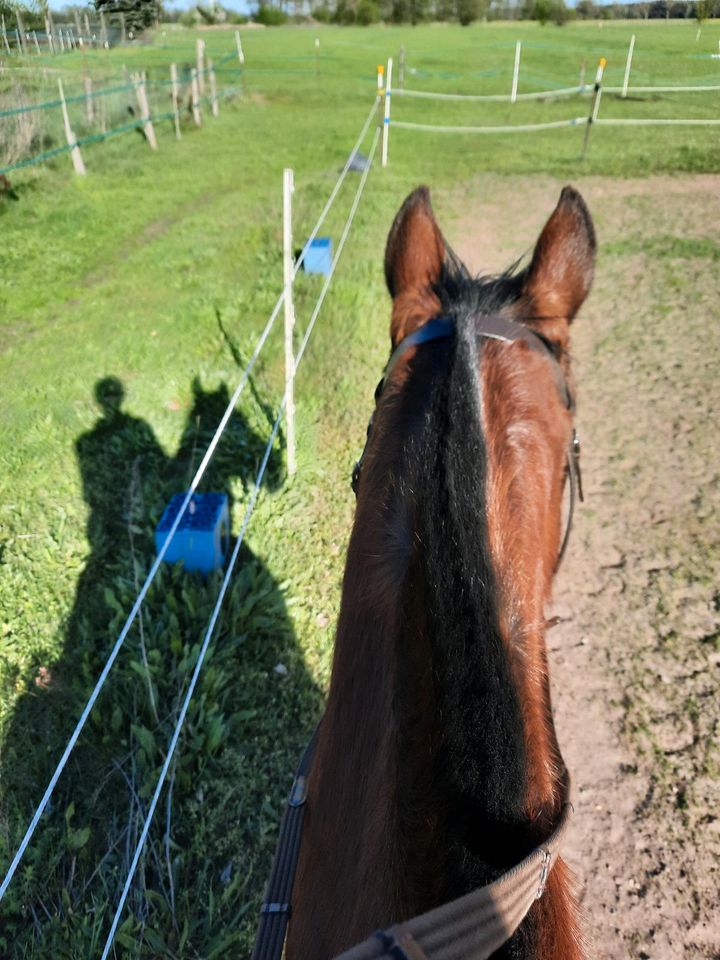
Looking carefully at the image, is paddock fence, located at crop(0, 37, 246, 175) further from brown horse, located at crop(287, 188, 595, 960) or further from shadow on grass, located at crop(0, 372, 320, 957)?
brown horse, located at crop(287, 188, 595, 960)

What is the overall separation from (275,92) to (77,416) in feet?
71.8

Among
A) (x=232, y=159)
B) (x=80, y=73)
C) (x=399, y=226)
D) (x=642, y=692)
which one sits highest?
(x=80, y=73)

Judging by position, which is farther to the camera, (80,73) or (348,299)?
(80,73)

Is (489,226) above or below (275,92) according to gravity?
below

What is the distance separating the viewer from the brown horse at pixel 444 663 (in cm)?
78

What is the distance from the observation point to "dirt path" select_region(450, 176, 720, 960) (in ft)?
8.16

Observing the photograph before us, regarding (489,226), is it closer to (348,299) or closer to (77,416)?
(348,299)

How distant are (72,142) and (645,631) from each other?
10.00m

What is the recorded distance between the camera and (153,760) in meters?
2.74

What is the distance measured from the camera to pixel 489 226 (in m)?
10.1

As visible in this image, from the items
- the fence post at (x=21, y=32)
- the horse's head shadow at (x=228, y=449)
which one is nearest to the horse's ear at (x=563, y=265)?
the horse's head shadow at (x=228, y=449)

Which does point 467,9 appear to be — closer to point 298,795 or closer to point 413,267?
point 413,267

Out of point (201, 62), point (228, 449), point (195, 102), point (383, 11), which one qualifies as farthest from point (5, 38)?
point (383, 11)

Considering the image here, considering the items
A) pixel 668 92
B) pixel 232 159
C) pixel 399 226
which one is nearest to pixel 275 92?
pixel 232 159
